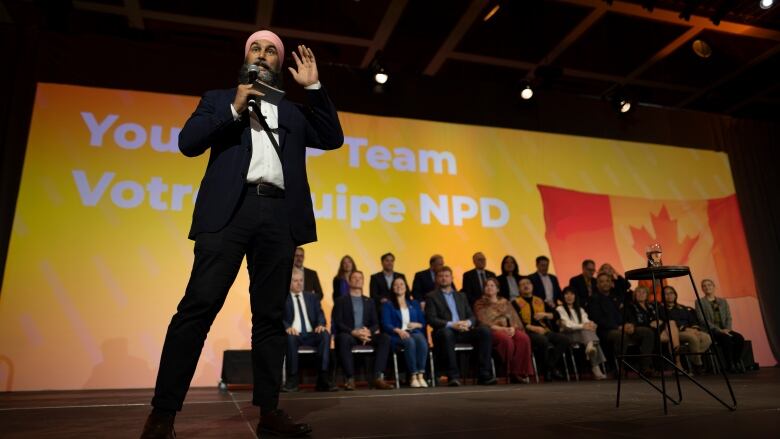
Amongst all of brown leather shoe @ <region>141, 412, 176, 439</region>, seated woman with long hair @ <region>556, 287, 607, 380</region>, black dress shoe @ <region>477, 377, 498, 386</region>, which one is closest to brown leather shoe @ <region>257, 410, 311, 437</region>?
brown leather shoe @ <region>141, 412, 176, 439</region>

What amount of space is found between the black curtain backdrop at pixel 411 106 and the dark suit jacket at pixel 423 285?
201cm

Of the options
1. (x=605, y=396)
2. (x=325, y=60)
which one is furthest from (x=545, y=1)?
(x=605, y=396)

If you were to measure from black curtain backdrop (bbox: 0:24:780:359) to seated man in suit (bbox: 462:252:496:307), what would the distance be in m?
1.90

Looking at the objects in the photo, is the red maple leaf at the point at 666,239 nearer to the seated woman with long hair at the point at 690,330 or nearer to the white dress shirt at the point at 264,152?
the seated woman with long hair at the point at 690,330

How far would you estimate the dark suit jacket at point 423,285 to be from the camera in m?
5.58

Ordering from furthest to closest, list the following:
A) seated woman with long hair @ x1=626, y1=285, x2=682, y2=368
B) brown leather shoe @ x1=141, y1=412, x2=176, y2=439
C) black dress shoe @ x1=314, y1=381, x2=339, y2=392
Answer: seated woman with long hair @ x1=626, y1=285, x2=682, y2=368 → black dress shoe @ x1=314, y1=381, x2=339, y2=392 → brown leather shoe @ x1=141, y1=412, x2=176, y2=439

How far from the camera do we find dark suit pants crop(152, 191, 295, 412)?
1.48 m

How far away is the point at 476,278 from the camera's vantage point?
18.5 feet

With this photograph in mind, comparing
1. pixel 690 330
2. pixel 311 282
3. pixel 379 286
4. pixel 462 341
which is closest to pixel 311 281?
pixel 311 282

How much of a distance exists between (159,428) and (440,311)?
383 cm

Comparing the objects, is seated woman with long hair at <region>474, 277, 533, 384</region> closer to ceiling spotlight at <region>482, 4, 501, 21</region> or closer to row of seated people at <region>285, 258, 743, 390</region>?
row of seated people at <region>285, 258, 743, 390</region>

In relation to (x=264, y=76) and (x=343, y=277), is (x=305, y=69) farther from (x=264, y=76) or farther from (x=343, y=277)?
(x=343, y=277)

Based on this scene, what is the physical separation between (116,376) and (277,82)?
4.21 meters

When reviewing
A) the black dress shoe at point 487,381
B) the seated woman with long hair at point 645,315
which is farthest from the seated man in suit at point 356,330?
the seated woman with long hair at point 645,315
